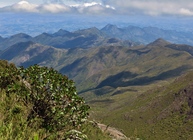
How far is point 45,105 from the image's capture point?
1756 cm

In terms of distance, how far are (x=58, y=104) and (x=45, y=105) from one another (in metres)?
0.94

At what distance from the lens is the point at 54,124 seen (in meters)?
16.1

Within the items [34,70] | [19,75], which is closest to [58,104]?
[34,70]

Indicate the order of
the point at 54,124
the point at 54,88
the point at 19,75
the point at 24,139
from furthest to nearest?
the point at 19,75 < the point at 54,88 < the point at 54,124 < the point at 24,139

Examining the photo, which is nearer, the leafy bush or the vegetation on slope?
the vegetation on slope

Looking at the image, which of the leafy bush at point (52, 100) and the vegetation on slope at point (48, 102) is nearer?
the vegetation on slope at point (48, 102)

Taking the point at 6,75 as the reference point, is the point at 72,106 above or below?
below

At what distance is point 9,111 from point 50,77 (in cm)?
432

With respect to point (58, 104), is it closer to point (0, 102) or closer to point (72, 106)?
point (72, 106)

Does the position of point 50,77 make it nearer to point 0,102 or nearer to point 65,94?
point 65,94

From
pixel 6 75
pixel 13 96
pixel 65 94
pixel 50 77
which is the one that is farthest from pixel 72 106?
pixel 6 75

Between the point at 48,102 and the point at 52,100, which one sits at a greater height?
the point at 52,100

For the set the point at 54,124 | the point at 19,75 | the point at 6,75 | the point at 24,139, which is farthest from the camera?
the point at 19,75

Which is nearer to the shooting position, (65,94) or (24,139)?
(24,139)
